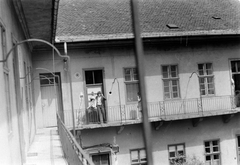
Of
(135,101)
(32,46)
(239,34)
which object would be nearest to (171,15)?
(239,34)

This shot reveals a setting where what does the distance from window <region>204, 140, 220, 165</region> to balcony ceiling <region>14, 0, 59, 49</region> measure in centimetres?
893

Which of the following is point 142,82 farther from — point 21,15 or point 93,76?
point 93,76

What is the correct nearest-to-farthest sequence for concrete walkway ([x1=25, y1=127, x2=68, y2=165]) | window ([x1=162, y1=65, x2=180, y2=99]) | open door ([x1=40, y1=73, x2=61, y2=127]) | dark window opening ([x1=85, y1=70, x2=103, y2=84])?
concrete walkway ([x1=25, y1=127, x2=68, y2=165]), dark window opening ([x1=85, y1=70, x2=103, y2=84]), open door ([x1=40, y1=73, x2=61, y2=127]), window ([x1=162, y1=65, x2=180, y2=99])

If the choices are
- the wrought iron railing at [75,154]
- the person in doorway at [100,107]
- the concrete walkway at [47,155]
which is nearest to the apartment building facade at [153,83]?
the person in doorway at [100,107]

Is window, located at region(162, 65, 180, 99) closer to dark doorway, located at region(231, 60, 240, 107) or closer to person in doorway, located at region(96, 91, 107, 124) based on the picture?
dark doorway, located at region(231, 60, 240, 107)

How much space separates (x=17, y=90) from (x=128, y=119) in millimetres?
8571

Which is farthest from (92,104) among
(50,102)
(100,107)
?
(50,102)

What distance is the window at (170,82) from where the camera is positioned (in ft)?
60.0

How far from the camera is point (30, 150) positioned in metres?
11.2

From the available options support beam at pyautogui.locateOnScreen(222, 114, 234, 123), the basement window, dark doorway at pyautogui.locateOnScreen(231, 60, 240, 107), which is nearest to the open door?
the basement window

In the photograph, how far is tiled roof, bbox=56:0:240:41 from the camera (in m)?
17.0

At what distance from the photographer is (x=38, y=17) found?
37.5ft

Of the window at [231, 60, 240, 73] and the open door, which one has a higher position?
the window at [231, 60, 240, 73]

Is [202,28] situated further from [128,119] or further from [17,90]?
[17,90]
